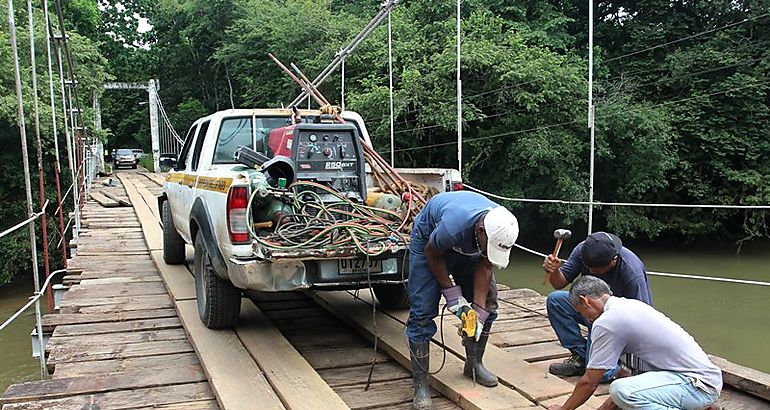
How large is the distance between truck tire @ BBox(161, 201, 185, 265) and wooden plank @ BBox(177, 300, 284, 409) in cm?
233

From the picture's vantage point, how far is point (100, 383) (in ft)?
11.5

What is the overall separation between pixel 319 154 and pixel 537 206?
15.8 meters

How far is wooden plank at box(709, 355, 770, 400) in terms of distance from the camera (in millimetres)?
3252

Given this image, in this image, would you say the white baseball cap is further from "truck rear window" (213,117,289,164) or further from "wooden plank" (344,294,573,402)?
"truck rear window" (213,117,289,164)

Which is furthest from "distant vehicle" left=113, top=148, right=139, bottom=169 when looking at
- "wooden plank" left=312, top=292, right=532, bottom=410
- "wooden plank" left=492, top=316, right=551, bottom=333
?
"wooden plank" left=492, top=316, right=551, bottom=333

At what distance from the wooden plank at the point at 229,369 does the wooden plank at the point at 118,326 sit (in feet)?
0.91

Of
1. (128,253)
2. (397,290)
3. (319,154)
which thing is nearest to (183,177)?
(319,154)

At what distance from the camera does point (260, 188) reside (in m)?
3.91

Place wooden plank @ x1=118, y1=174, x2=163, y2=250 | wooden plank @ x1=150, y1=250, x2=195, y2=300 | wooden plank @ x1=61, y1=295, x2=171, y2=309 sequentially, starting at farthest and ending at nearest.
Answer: wooden plank @ x1=118, y1=174, x2=163, y2=250 < wooden plank @ x1=150, y1=250, x2=195, y2=300 < wooden plank @ x1=61, y1=295, x2=171, y2=309

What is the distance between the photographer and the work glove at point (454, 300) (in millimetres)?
3219

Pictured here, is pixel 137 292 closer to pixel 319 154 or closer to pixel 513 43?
pixel 319 154

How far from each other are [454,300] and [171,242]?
442 cm

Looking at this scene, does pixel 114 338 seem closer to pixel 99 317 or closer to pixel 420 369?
pixel 99 317

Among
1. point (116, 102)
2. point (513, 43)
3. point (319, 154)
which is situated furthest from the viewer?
point (116, 102)
